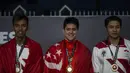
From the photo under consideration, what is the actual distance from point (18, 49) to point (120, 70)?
1398 millimetres

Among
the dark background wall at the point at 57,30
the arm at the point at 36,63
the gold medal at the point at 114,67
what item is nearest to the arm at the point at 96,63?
the gold medal at the point at 114,67

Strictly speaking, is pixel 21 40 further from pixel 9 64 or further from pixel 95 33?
pixel 95 33

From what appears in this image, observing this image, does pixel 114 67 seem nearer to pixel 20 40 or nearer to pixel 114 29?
pixel 114 29

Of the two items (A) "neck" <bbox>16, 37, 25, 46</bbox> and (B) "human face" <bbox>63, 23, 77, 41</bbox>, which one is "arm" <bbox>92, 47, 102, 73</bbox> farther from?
(A) "neck" <bbox>16, 37, 25, 46</bbox>

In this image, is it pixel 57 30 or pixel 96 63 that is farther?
pixel 57 30

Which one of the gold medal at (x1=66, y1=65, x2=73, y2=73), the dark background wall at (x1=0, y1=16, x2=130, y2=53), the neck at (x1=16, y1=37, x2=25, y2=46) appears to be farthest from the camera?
the dark background wall at (x1=0, y1=16, x2=130, y2=53)

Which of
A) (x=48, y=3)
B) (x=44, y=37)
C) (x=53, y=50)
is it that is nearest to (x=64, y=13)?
(x=44, y=37)

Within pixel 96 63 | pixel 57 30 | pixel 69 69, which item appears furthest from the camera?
pixel 57 30

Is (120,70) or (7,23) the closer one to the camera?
(120,70)

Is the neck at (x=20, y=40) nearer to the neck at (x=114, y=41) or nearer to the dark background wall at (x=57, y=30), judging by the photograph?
the neck at (x=114, y=41)

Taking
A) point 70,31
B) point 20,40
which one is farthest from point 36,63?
point 70,31

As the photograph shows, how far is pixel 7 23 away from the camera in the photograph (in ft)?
17.3

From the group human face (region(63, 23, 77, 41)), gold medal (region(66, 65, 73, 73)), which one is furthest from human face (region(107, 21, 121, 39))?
gold medal (region(66, 65, 73, 73))

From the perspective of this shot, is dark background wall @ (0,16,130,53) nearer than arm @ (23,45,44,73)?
No
